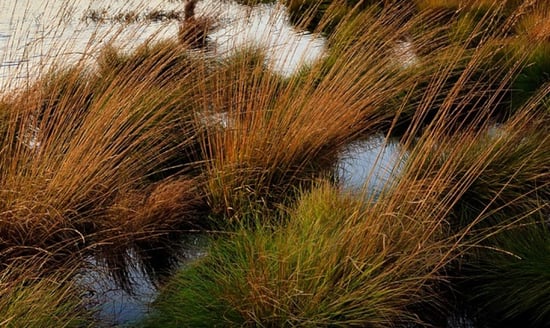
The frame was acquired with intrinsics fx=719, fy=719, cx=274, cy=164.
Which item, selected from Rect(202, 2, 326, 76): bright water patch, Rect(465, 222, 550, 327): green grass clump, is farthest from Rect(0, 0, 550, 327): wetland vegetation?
Rect(202, 2, 326, 76): bright water patch

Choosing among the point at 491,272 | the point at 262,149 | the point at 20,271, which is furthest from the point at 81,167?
the point at 491,272

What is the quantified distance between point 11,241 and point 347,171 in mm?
1818

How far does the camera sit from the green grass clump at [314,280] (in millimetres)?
2355

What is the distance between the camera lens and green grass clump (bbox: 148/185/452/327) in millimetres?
2355

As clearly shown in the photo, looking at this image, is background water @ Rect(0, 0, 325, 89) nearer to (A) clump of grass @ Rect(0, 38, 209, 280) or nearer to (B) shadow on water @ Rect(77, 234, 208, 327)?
(A) clump of grass @ Rect(0, 38, 209, 280)

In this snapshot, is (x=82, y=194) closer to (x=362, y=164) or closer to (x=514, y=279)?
(x=362, y=164)

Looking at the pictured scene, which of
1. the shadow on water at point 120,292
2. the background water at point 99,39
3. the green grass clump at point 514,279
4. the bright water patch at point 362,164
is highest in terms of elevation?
the background water at point 99,39

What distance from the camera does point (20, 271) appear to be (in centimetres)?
245

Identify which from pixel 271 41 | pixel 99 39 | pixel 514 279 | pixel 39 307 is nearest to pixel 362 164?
pixel 514 279

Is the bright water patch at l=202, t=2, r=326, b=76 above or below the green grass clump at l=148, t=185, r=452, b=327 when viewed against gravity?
above

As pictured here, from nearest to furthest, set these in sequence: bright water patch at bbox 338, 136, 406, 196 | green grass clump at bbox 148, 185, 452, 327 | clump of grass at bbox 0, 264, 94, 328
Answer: clump of grass at bbox 0, 264, 94, 328 < green grass clump at bbox 148, 185, 452, 327 < bright water patch at bbox 338, 136, 406, 196

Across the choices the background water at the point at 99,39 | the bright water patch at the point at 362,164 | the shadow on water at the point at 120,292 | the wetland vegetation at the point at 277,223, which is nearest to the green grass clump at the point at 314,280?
the wetland vegetation at the point at 277,223

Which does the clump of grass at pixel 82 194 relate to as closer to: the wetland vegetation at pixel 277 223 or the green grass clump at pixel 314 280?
the wetland vegetation at pixel 277 223

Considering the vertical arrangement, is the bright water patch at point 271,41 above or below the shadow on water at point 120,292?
above
